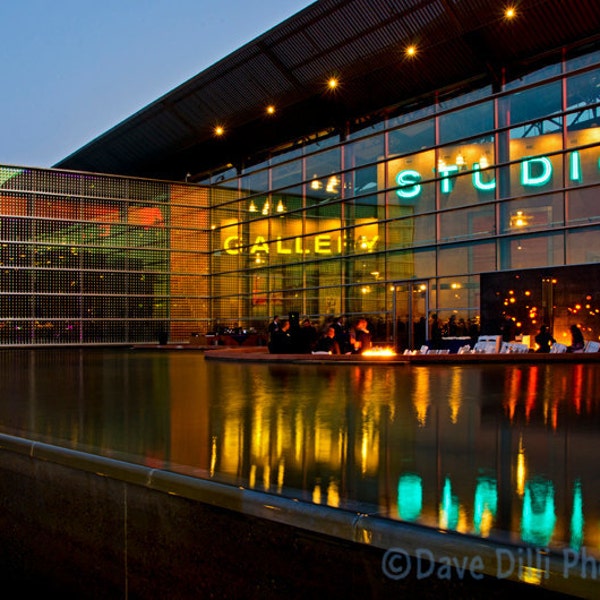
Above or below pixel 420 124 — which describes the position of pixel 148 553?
below

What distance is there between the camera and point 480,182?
82.2 feet

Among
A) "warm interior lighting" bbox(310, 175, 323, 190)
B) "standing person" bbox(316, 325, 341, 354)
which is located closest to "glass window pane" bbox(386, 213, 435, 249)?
"warm interior lighting" bbox(310, 175, 323, 190)

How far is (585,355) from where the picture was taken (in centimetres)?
1902

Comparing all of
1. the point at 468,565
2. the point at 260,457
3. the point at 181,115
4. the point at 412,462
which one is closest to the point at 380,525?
the point at 468,565

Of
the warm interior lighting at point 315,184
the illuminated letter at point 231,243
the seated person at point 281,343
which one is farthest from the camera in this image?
the illuminated letter at point 231,243

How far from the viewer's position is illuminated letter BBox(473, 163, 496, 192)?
2463cm

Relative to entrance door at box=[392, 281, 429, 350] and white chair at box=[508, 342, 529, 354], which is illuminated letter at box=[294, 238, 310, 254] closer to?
entrance door at box=[392, 281, 429, 350]

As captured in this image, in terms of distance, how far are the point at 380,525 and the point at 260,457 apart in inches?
82.0

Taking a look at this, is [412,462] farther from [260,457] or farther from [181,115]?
[181,115]

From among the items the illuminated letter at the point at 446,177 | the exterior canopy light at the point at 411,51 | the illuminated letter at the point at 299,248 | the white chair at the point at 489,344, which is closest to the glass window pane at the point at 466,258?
the illuminated letter at the point at 446,177

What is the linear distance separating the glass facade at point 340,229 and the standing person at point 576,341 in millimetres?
1301

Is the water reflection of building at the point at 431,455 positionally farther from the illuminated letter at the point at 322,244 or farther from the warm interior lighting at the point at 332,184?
the warm interior lighting at the point at 332,184

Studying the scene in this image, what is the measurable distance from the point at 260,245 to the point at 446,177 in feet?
39.7

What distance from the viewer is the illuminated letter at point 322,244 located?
31.0 m
